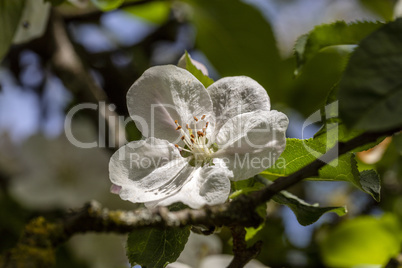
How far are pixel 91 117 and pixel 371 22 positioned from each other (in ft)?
2.92

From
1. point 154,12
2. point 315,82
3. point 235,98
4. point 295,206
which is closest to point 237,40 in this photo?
point 315,82

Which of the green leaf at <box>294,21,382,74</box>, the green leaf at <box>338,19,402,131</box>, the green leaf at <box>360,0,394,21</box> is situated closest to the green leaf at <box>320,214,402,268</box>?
the green leaf at <box>294,21,382,74</box>

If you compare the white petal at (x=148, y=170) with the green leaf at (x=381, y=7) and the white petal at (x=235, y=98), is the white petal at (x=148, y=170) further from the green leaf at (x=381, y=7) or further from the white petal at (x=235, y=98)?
the green leaf at (x=381, y=7)

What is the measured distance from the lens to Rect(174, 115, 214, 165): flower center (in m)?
0.74

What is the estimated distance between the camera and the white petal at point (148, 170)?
648 mm

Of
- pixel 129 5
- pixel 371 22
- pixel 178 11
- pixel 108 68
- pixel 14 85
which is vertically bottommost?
pixel 14 85

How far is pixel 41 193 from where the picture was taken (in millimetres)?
1085

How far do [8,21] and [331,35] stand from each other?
633mm

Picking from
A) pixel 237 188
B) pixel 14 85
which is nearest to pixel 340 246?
pixel 237 188

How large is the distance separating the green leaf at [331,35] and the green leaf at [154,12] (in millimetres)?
1053

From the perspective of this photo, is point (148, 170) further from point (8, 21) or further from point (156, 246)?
point (8, 21)

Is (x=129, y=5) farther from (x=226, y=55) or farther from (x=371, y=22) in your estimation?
(x=371, y=22)

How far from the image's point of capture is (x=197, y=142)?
749 mm

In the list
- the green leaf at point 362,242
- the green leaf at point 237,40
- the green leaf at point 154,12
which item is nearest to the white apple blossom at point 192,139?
the green leaf at point 237,40
